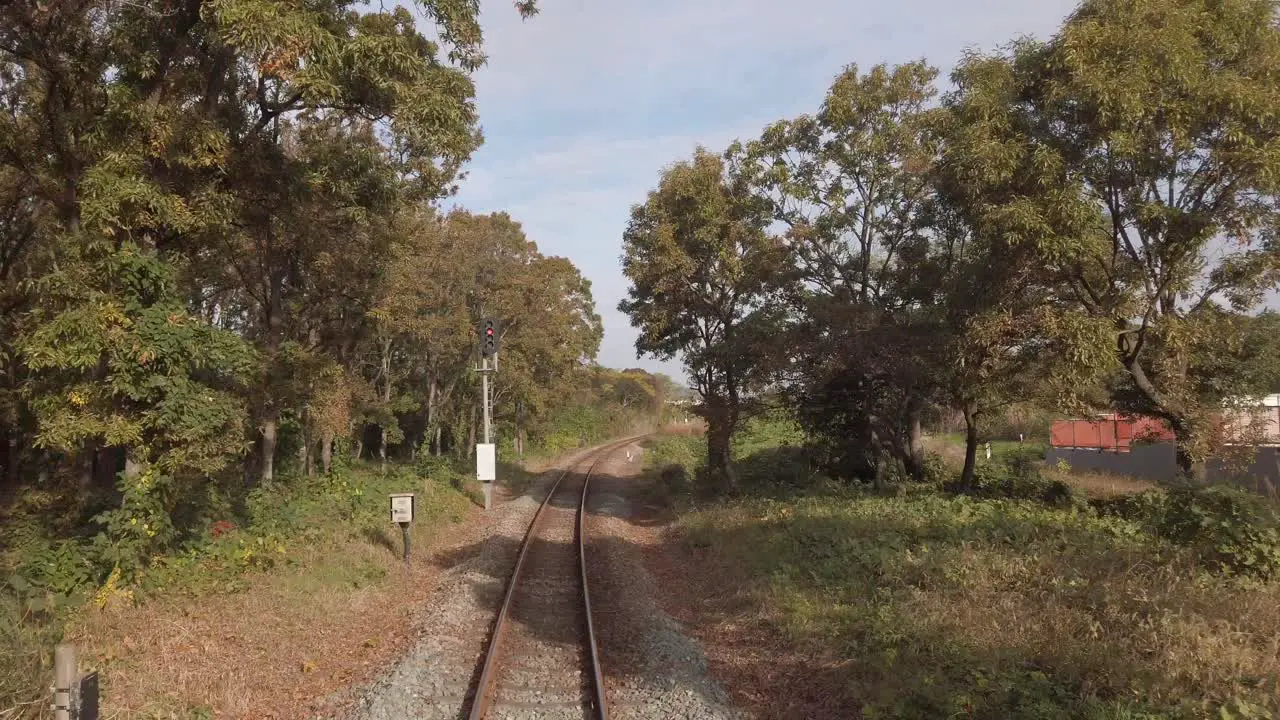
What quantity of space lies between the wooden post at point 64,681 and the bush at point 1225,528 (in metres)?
9.65

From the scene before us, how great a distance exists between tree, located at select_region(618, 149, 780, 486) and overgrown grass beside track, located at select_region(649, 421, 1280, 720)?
260 inches

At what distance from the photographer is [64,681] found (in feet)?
13.5

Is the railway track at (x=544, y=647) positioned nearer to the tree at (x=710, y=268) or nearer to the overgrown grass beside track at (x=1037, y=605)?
the overgrown grass beside track at (x=1037, y=605)

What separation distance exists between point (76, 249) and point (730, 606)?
9767 millimetres

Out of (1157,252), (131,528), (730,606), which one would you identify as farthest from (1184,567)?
(131,528)

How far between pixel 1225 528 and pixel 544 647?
7654 mm

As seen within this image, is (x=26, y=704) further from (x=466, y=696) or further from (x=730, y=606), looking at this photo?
(x=730, y=606)

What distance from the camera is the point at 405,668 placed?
24.6 feet

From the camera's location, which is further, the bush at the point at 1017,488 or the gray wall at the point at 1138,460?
the gray wall at the point at 1138,460

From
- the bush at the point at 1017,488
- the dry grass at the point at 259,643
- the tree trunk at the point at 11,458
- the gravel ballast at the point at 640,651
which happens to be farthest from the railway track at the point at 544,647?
the tree trunk at the point at 11,458

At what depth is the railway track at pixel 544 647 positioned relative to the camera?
6.81 meters

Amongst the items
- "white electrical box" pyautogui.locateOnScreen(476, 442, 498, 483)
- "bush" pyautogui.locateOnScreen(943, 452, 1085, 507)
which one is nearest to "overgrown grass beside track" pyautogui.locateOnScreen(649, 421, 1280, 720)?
"bush" pyautogui.locateOnScreen(943, 452, 1085, 507)

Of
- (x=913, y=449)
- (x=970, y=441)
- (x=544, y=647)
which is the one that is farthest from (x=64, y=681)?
(x=913, y=449)

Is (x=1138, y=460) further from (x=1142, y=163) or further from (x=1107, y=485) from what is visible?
(x=1142, y=163)
